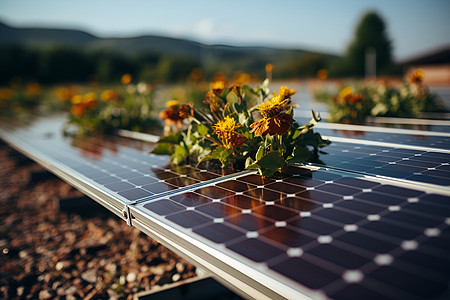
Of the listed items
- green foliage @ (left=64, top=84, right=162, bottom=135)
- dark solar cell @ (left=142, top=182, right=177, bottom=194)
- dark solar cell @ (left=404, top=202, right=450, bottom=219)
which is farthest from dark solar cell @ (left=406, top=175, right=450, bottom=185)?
green foliage @ (left=64, top=84, right=162, bottom=135)

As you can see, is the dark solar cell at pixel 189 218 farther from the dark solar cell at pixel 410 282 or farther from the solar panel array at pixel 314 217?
the dark solar cell at pixel 410 282

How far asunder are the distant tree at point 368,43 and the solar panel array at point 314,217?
63429mm

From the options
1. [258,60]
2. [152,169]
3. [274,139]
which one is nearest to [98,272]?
[152,169]

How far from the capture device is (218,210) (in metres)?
2.69

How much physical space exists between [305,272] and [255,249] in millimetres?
360

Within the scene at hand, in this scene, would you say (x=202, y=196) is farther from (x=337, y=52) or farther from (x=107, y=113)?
(x=337, y=52)

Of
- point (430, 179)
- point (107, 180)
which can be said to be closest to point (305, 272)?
point (430, 179)

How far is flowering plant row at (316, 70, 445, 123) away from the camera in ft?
25.7

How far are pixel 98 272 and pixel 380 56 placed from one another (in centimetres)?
6795

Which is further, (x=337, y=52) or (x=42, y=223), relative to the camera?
(x=337, y=52)

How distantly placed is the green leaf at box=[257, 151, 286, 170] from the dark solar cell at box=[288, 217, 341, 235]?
3.13 ft

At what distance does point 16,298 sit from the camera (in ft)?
15.0

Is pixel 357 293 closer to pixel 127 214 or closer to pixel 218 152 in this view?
pixel 127 214

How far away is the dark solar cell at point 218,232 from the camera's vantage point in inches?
86.7
